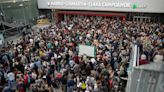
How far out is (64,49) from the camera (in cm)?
1317

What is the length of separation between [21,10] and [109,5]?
12665 mm

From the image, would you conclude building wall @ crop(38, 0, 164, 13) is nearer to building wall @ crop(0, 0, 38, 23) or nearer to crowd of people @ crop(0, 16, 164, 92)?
building wall @ crop(0, 0, 38, 23)

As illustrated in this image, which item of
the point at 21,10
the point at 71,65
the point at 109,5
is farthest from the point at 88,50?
the point at 21,10

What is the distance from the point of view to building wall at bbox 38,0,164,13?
76.2ft

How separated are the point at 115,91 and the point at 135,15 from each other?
18066 mm

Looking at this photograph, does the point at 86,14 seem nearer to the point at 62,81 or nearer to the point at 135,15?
the point at 135,15

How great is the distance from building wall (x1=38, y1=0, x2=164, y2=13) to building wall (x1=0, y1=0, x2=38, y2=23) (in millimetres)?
1393

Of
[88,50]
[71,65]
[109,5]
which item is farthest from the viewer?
[109,5]

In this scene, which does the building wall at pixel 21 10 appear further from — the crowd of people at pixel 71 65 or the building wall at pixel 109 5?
the crowd of people at pixel 71 65

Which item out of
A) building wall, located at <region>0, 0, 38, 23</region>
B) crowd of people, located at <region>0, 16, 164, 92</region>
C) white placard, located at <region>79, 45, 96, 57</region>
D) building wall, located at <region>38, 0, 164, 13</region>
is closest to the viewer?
crowd of people, located at <region>0, 16, 164, 92</region>

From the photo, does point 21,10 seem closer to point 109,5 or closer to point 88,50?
point 109,5

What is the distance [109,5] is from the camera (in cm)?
2545

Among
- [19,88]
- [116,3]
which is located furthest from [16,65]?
[116,3]

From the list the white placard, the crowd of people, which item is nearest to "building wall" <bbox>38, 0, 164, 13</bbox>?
the crowd of people
